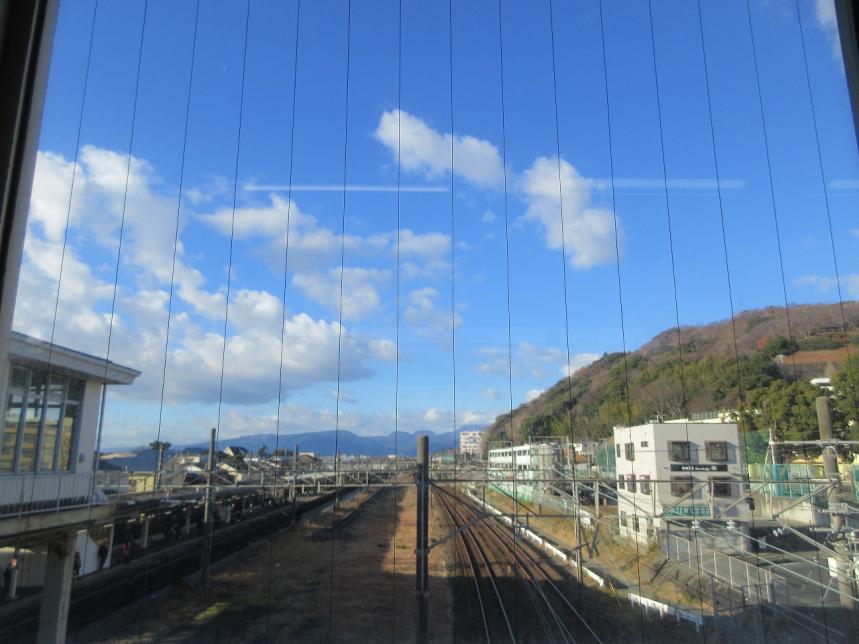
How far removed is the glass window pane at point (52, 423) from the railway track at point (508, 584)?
1710mm

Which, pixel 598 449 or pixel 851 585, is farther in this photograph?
pixel 598 449

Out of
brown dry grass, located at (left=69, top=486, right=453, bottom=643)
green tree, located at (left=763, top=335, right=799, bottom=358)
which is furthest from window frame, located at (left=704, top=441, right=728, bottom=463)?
brown dry grass, located at (left=69, top=486, right=453, bottom=643)

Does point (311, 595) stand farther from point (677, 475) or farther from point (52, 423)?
point (677, 475)

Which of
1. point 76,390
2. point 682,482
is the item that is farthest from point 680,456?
point 76,390

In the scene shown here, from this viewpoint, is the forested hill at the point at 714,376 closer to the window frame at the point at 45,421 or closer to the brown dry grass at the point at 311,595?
the brown dry grass at the point at 311,595

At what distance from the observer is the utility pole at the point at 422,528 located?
2.61 metres

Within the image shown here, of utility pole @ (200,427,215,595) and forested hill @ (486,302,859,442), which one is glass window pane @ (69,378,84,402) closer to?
utility pole @ (200,427,215,595)

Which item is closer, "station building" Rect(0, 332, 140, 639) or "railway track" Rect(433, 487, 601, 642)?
"station building" Rect(0, 332, 140, 639)

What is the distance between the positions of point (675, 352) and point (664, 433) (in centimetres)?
55

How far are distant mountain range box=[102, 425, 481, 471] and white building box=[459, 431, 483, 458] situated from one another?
0.26ft

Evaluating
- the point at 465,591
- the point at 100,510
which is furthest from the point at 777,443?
the point at 100,510

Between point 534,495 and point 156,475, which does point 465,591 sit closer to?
point 534,495

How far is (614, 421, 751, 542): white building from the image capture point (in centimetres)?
271

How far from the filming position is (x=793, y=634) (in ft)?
6.70
